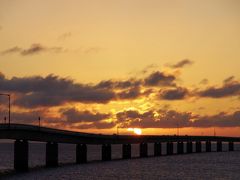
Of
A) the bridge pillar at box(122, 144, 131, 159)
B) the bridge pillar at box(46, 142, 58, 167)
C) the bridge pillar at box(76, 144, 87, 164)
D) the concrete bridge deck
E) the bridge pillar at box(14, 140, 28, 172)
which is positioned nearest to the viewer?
the concrete bridge deck

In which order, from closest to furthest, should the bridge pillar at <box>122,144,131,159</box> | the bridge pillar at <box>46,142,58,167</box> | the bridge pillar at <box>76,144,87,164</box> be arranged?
the bridge pillar at <box>46,142,58,167</box>
the bridge pillar at <box>76,144,87,164</box>
the bridge pillar at <box>122,144,131,159</box>

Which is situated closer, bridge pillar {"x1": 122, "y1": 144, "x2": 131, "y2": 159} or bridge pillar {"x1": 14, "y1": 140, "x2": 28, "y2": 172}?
bridge pillar {"x1": 14, "y1": 140, "x2": 28, "y2": 172}

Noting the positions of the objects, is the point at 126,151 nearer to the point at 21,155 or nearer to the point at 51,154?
the point at 51,154

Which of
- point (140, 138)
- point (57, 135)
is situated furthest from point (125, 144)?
point (57, 135)

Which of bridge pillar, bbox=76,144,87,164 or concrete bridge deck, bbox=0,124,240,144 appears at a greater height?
concrete bridge deck, bbox=0,124,240,144

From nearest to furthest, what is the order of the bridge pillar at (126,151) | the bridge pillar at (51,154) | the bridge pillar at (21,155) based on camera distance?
1. the bridge pillar at (21,155)
2. the bridge pillar at (51,154)
3. the bridge pillar at (126,151)

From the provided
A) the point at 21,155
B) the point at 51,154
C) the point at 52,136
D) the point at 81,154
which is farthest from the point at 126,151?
the point at 21,155

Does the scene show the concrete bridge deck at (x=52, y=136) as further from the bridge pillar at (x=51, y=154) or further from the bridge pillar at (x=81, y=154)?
the bridge pillar at (x=51, y=154)

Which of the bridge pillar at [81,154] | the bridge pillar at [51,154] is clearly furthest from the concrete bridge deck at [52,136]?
the bridge pillar at [51,154]

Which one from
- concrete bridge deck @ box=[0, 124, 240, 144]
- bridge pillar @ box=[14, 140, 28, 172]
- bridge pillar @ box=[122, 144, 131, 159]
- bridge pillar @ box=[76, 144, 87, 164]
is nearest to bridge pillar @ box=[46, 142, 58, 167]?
concrete bridge deck @ box=[0, 124, 240, 144]

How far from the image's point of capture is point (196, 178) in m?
95.2

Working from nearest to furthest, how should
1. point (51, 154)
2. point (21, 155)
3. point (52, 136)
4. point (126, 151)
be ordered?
point (21, 155) < point (52, 136) < point (51, 154) < point (126, 151)

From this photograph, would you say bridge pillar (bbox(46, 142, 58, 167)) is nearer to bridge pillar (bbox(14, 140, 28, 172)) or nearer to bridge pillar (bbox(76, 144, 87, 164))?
bridge pillar (bbox(14, 140, 28, 172))

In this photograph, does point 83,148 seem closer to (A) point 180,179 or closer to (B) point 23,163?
(B) point 23,163
